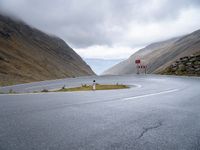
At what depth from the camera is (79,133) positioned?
5.15m

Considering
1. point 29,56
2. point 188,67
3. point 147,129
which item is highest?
point 29,56

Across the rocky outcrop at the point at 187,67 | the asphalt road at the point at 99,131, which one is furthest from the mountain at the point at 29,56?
the asphalt road at the point at 99,131

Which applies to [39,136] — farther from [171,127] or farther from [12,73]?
[12,73]

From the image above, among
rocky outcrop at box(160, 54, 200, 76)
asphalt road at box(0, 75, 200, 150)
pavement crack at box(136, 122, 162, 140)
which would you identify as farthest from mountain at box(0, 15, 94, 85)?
pavement crack at box(136, 122, 162, 140)

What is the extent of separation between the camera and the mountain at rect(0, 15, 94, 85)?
283ft

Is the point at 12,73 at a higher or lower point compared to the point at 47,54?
lower

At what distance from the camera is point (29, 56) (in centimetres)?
10819

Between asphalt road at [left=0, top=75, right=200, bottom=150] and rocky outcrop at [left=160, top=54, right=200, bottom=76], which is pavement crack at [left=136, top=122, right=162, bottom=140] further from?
rocky outcrop at [left=160, top=54, right=200, bottom=76]

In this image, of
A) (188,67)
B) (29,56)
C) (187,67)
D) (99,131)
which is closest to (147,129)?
(99,131)

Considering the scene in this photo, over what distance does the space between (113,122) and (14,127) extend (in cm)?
219

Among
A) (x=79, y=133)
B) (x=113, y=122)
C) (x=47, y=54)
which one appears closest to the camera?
(x=79, y=133)

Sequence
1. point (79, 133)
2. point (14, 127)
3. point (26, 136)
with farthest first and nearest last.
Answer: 1. point (14, 127)
2. point (79, 133)
3. point (26, 136)

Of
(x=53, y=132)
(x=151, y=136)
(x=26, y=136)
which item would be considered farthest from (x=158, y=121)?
(x=26, y=136)

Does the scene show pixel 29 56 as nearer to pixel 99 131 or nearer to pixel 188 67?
pixel 188 67
